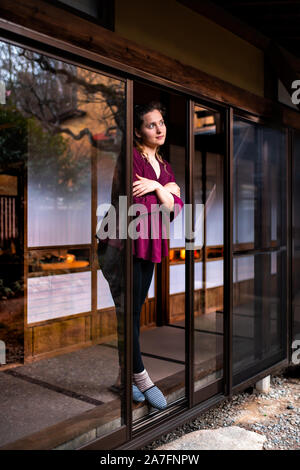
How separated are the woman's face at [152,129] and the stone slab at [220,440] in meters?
Result: 1.90

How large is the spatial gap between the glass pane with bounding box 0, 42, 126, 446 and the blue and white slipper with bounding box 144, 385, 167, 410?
2.17 feet

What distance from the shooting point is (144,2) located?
8.08ft

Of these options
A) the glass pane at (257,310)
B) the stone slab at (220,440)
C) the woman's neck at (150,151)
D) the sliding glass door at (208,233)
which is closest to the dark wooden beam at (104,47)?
the sliding glass door at (208,233)

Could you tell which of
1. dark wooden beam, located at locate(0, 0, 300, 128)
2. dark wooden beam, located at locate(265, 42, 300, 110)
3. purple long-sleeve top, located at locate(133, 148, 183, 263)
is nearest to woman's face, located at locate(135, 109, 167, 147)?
purple long-sleeve top, located at locate(133, 148, 183, 263)

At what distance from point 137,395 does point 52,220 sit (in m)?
1.83

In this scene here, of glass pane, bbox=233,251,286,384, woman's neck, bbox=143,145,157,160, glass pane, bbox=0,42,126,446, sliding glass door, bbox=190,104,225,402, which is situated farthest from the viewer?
glass pane, bbox=0,42,126,446

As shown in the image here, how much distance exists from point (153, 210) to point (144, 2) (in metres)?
1.22

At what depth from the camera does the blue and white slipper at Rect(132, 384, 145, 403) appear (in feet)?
8.03

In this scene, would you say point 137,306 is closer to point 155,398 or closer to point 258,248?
point 155,398

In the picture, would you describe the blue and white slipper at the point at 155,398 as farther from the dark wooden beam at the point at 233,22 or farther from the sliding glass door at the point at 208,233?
the dark wooden beam at the point at 233,22

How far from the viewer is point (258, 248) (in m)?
3.46

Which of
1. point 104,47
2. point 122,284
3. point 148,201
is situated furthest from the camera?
point 148,201

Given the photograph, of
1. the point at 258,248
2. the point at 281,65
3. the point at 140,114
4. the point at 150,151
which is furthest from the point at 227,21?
the point at 258,248

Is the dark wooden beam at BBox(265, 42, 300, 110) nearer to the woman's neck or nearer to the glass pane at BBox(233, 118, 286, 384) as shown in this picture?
the glass pane at BBox(233, 118, 286, 384)
